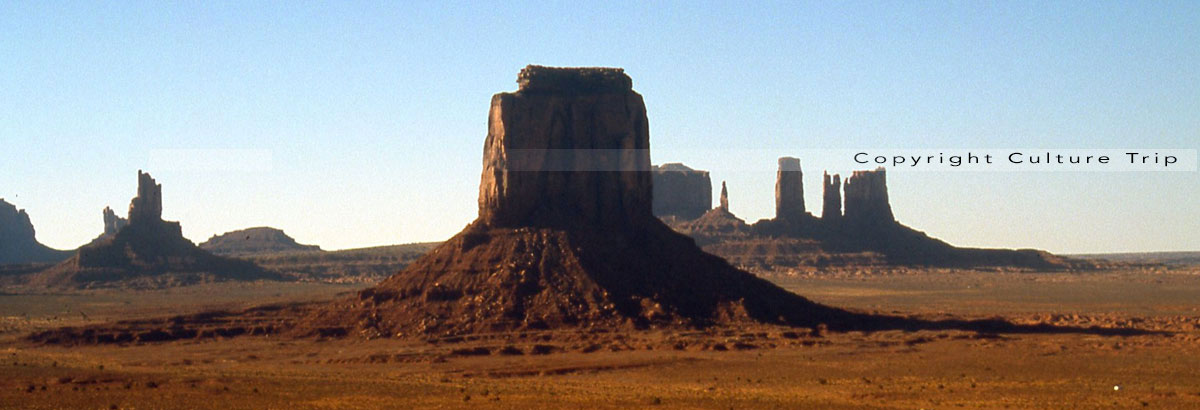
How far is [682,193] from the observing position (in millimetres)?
180875

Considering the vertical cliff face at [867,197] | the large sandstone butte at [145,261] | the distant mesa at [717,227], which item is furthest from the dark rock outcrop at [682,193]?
the large sandstone butte at [145,261]

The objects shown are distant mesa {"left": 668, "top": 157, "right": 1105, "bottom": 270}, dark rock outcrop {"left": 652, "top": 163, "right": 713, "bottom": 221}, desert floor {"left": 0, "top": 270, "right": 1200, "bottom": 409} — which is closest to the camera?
desert floor {"left": 0, "top": 270, "right": 1200, "bottom": 409}

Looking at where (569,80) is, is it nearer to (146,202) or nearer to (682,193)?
(146,202)

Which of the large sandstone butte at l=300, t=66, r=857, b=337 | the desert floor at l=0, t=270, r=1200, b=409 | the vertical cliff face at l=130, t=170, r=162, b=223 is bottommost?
the desert floor at l=0, t=270, r=1200, b=409

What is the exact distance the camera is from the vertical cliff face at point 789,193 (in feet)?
537

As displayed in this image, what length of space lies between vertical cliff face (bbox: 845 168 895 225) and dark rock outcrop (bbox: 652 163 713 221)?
2155 centimetres

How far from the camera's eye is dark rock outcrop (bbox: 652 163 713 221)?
179125mm

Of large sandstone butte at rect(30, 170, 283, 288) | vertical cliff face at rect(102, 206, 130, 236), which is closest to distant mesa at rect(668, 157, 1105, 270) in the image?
large sandstone butte at rect(30, 170, 283, 288)

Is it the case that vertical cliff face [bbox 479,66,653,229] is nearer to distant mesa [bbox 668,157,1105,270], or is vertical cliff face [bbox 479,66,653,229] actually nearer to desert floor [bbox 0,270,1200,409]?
desert floor [bbox 0,270,1200,409]

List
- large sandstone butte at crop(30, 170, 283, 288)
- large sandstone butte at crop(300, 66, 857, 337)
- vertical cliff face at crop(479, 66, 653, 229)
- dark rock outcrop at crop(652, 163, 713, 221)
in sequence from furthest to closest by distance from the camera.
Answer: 1. dark rock outcrop at crop(652, 163, 713, 221)
2. large sandstone butte at crop(30, 170, 283, 288)
3. vertical cliff face at crop(479, 66, 653, 229)
4. large sandstone butte at crop(300, 66, 857, 337)

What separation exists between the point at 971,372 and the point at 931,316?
92.1 ft

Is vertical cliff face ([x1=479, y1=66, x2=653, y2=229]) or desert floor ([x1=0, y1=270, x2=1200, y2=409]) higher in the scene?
vertical cliff face ([x1=479, y1=66, x2=653, y2=229])

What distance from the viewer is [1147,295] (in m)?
118

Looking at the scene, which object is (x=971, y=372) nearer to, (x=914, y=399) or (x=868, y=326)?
(x=914, y=399)
